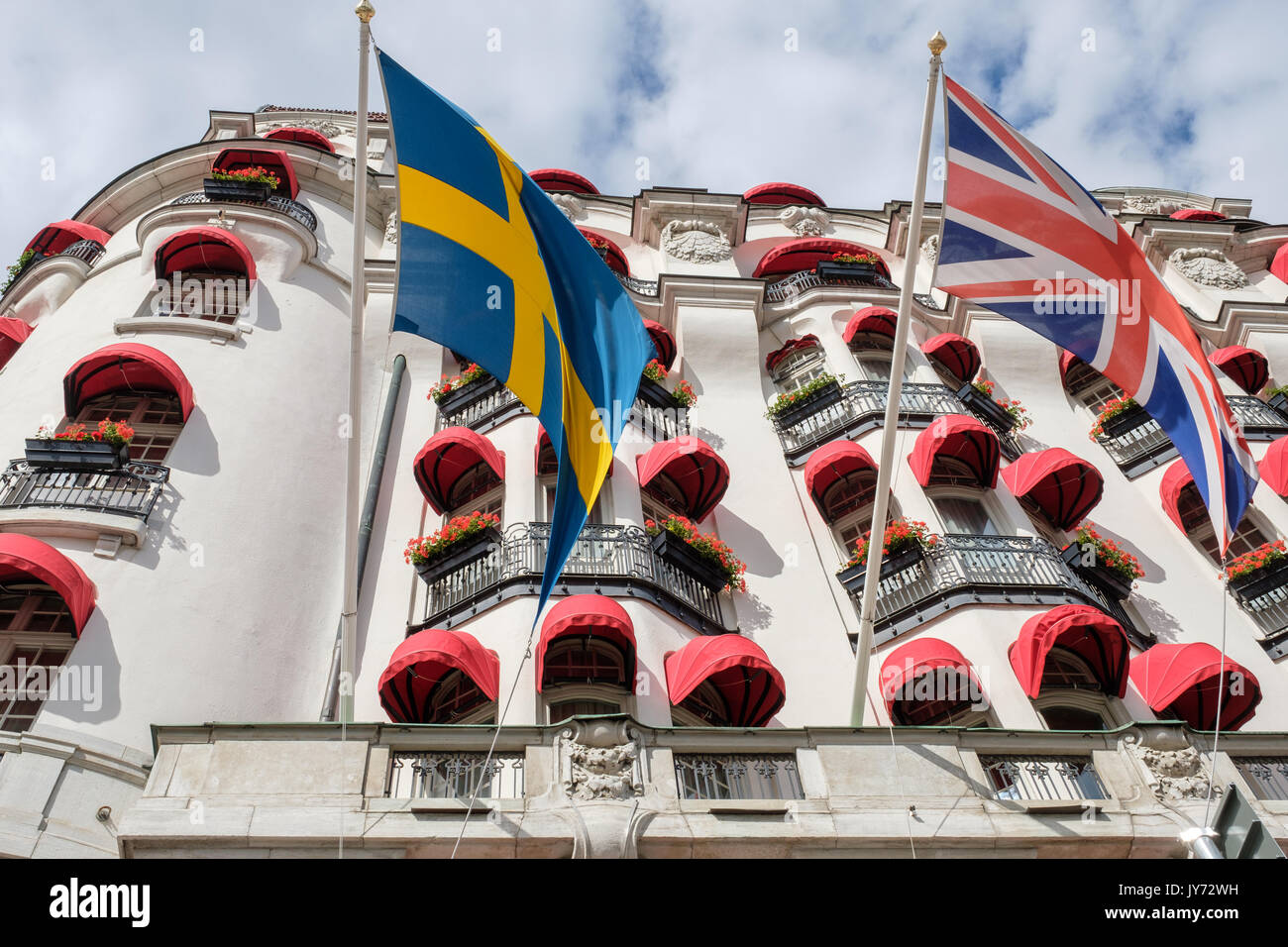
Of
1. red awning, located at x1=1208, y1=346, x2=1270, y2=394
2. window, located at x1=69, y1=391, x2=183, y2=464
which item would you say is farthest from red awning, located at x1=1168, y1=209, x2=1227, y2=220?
window, located at x1=69, y1=391, x2=183, y2=464

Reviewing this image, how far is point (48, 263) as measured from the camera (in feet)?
86.8

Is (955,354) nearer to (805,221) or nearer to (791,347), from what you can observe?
(791,347)

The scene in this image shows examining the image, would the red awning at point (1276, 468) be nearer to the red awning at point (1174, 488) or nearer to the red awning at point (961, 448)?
the red awning at point (1174, 488)

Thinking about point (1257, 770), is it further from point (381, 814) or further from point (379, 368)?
point (379, 368)

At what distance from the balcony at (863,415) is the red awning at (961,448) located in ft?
5.39

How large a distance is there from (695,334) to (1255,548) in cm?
1197

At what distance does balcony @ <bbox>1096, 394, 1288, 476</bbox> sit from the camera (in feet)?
78.6

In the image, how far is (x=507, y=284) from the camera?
14.0 meters

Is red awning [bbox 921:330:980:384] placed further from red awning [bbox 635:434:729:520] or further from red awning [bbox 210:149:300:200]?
red awning [bbox 210:149:300:200]

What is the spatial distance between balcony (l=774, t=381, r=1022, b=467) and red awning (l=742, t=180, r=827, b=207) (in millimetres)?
12400

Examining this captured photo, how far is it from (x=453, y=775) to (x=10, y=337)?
16840 millimetres

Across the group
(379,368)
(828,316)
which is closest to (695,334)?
(828,316)

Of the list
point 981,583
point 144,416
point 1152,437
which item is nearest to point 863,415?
point 981,583
